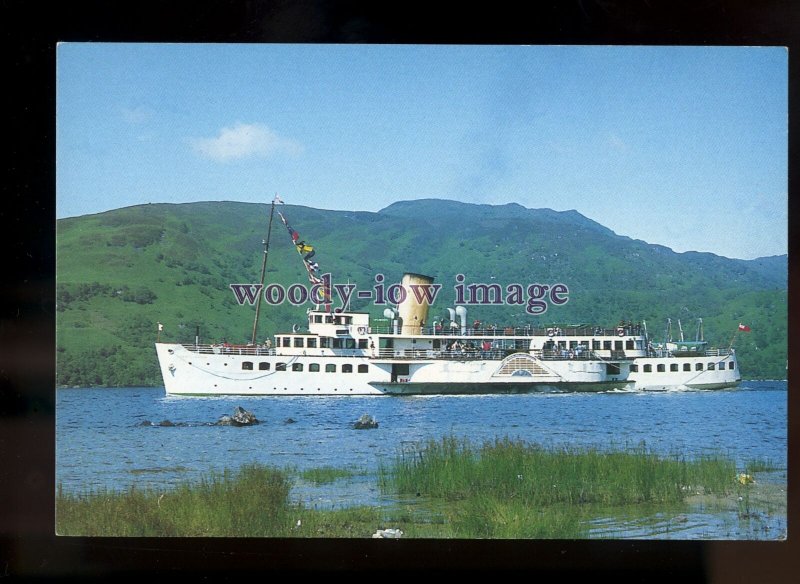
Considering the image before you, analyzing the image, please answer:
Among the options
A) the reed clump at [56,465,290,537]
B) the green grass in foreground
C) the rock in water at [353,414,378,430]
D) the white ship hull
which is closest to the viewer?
the reed clump at [56,465,290,537]

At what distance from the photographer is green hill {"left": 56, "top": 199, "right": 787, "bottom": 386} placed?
6.92 meters

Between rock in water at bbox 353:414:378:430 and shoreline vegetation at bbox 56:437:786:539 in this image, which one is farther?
rock in water at bbox 353:414:378:430

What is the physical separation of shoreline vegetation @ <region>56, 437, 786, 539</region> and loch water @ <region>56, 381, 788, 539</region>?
3.4 inches

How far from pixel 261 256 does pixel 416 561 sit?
9.22 feet

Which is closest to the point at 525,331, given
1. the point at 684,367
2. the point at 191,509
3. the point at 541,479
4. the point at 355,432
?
the point at 684,367

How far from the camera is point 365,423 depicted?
24.5 ft

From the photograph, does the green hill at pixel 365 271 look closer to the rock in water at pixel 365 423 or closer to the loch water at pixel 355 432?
the loch water at pixel 355 432

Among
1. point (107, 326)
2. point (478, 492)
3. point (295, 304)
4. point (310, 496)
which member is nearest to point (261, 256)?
point (295, 304)

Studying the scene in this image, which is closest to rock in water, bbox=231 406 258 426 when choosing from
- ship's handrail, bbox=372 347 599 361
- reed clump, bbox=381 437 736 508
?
reed clump, bbox=381 437 736 508

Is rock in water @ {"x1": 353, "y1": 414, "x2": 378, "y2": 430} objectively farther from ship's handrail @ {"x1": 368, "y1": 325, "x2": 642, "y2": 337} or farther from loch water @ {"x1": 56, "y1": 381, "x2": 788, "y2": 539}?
ship's handrail @ {"x1": 368, "y1": 325, "x2": 642, "y2": 337}

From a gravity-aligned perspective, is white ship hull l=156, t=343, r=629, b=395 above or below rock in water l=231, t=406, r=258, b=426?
above

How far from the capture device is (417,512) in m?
6.45

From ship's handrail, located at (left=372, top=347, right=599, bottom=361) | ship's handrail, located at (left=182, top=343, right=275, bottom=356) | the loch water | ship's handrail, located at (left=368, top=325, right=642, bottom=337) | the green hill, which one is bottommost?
the loch water

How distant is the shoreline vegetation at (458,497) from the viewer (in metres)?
6.28
